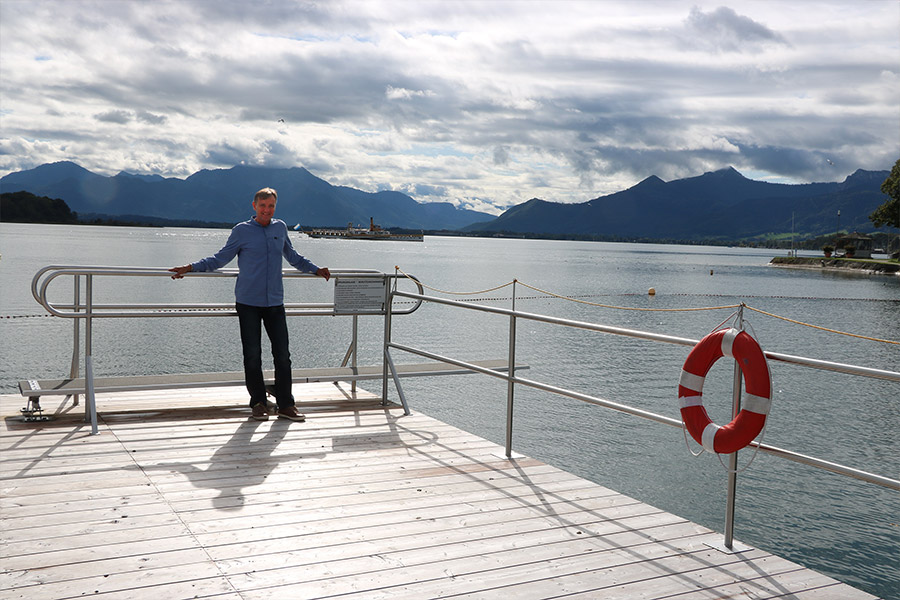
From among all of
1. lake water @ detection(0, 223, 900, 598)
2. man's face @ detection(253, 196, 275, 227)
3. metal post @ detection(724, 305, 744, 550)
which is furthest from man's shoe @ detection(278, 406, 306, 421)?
lake water @ detection(0, 223, 900, 598)

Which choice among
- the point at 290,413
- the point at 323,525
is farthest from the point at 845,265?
the point at 323,525

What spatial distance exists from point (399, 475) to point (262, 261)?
6.96 ft

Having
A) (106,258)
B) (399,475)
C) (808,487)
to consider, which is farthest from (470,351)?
(106,258)

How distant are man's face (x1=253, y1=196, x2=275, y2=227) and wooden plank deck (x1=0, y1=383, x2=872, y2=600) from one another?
5.26 feet

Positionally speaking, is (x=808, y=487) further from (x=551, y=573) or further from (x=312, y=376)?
(x=551, y=573)

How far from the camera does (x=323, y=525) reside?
3707 millimetres

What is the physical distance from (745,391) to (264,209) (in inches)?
147

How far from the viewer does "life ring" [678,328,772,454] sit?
132 inches

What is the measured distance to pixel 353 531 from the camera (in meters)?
3.64

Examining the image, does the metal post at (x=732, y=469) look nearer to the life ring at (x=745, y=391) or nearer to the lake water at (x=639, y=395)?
the life ring at (x=745, y=391)

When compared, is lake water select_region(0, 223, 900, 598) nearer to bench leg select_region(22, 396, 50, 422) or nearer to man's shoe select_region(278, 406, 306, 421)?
man's shoe select_region(278, 406, 306, 421)

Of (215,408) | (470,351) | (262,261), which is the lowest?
(470,351)

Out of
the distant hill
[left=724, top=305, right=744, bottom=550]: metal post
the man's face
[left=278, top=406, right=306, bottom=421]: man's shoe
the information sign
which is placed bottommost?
[left=278, top=406, right=306, bottom=421]: man's shoe

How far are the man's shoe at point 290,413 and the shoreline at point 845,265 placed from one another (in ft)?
258
